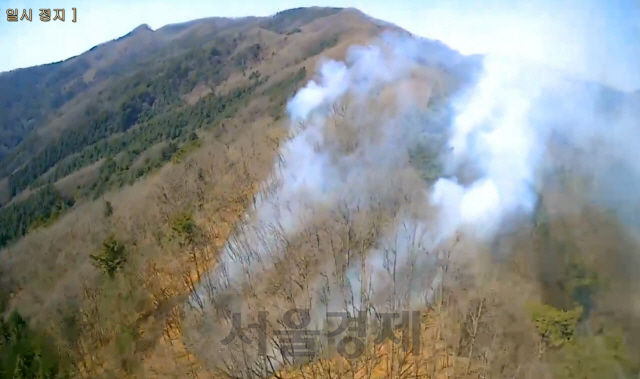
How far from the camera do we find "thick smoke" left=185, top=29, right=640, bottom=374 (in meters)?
11.9

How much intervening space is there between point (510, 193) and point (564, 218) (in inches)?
74.2

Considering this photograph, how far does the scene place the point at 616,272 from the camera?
33.0 feet

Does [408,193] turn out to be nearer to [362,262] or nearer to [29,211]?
[362,262]

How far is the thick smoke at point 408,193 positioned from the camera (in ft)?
39.2

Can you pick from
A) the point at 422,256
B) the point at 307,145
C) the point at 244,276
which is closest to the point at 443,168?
the point at 422,256

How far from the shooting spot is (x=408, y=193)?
Result: 14328 millimetres

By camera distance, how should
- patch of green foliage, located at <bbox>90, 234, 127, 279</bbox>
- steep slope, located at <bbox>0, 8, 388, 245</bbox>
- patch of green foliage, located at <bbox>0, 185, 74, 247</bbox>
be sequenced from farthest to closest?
steep slope, located at <bbox>0, 8, 388, 245</bbox>
patch of green foliage, located at <bbox>0, 185, 74, 247</bbox>
patch of green foliage, located at <bbox>90, 234, 127, 279</bbox>

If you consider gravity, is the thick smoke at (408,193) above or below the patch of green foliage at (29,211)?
above

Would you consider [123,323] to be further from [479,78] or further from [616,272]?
[479,78]

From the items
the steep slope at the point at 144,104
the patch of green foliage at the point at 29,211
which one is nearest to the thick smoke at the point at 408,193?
the steep slope at the point at 144,104

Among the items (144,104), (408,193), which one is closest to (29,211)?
(144,104)

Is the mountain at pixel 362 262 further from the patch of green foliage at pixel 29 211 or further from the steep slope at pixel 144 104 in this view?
the patch of green foliage at pixel 29 211

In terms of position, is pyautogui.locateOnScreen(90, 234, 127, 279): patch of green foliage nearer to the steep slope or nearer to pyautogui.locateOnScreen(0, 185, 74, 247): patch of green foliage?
the steep slope

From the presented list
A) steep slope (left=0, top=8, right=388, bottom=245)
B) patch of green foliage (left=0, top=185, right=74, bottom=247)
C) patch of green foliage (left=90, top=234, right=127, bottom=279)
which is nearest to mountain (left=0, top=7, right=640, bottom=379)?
patch of green foliage (left=90, top=234, right=127, bottom=279)
